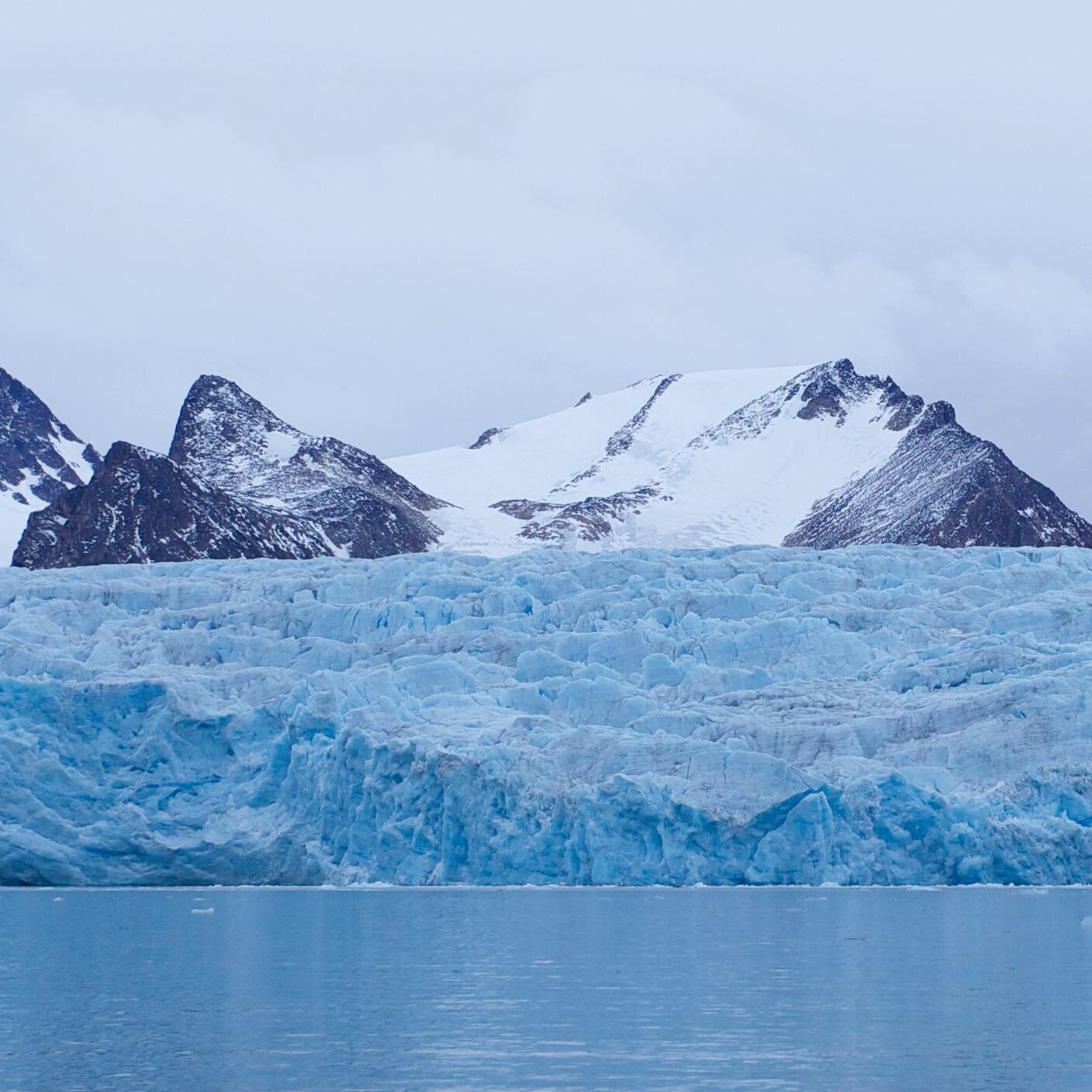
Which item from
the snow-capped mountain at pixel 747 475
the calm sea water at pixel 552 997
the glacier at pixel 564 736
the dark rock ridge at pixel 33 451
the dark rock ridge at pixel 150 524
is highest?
the dark rock ridge at pixel 33 451

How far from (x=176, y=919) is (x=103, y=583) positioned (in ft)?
43.2

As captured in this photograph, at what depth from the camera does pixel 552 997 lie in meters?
15.1

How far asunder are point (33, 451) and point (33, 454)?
1.07ft

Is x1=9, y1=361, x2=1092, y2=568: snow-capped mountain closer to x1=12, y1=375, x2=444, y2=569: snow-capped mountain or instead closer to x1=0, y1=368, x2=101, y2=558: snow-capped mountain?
x1=12, y1=375, x2=444, y2=569: snow-capped mountain

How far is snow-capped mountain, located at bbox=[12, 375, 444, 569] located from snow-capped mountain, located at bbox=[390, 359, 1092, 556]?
4.11 m

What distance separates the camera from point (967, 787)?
25.8 meters

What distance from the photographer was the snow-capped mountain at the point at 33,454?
141m

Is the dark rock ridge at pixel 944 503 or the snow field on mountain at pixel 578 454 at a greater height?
the snow field on mountain at pixel 578 454

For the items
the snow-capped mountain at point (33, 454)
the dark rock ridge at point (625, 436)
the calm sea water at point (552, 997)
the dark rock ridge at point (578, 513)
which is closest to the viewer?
the calm sea water at point (552, 997)

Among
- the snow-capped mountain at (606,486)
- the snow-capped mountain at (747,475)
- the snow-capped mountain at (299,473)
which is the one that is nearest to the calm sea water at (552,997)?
the snow-capped mountain at (747,475)

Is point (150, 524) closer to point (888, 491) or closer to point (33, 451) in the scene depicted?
point (888, 491)

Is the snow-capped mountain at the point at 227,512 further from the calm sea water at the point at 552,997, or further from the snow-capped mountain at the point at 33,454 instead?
the calm sea water at the point at 552,997

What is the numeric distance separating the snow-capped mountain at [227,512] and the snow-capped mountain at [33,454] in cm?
3688

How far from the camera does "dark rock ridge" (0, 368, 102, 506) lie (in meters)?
142
